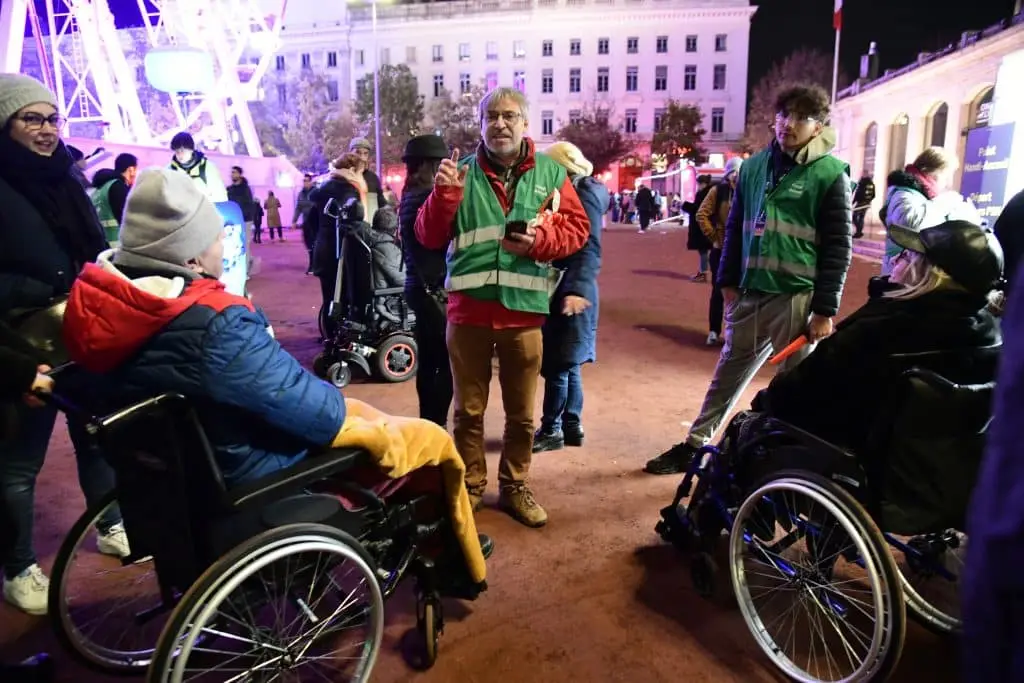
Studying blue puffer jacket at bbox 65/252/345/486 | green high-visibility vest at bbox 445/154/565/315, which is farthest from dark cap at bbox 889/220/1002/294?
blue puffer jacket at bbox 65/252/345/486

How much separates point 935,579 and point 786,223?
1.71 metres

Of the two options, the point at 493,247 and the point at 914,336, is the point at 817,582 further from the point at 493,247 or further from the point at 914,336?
the point at 493,247

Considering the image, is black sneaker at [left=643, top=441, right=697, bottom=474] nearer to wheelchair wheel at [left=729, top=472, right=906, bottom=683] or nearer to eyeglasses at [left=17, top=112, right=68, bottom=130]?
wheelchair wheel at [left=729, top=472, right=906, bottom=683]

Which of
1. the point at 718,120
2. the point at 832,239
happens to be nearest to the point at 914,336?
the point at 832,239

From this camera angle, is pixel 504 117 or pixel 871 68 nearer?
pixel 504 117

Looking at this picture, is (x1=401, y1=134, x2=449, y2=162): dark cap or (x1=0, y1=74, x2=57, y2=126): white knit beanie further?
(x1=401, y1=134, x2=449, y2=162): dark cap

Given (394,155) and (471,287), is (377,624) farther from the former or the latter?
(394,155)

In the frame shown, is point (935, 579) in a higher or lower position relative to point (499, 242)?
lower

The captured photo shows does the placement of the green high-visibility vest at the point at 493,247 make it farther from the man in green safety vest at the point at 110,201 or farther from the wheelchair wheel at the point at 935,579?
the man in green safety vest at the point at 110,201

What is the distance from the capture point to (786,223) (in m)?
3.54

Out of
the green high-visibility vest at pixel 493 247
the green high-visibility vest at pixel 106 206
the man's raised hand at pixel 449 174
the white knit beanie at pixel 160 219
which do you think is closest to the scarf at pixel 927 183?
the green high-visibility vest at pixel 493 247

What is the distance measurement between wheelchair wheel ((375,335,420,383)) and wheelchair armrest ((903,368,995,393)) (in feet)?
14.9

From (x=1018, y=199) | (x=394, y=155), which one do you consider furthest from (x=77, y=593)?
(x=394, y=155)

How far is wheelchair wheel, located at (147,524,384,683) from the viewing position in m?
1.81
